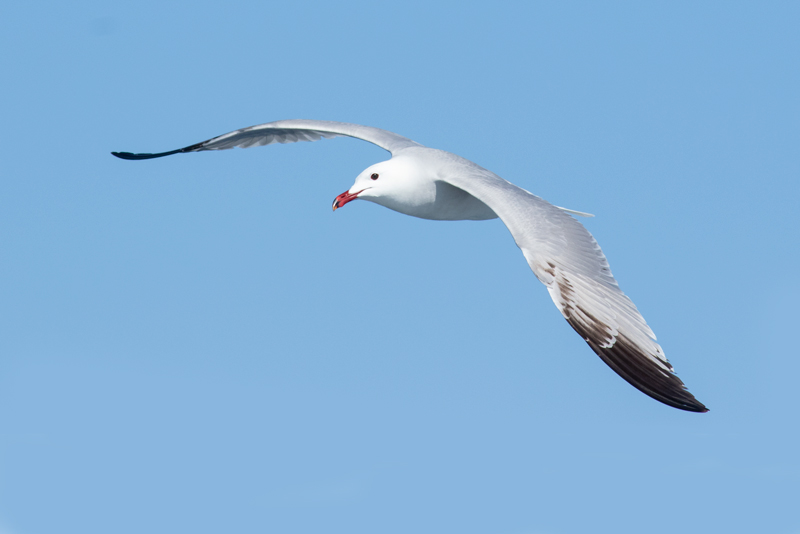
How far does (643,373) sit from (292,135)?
→ 817cm

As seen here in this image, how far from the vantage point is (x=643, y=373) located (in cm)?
743

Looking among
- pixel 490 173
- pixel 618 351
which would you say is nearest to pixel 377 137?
pixel 490 173

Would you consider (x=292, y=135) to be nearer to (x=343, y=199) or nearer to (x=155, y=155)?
(x=155, y=155)

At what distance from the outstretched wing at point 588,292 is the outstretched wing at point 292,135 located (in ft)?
11.3

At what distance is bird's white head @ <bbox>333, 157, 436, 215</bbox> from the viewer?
35.3 feet

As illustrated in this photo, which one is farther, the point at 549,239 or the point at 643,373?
the point at 549,239

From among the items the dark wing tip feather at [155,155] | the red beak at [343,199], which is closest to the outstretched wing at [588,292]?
the red beak at [343,199]

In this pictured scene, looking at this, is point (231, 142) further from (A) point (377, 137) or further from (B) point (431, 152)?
(B) point (431, 152)

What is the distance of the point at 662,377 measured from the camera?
7.36 m

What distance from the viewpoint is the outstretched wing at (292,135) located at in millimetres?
12520

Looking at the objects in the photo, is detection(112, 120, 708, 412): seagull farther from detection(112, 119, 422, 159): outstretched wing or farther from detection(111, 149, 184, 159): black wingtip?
detection(111, 149, 184, 159): black wingtip

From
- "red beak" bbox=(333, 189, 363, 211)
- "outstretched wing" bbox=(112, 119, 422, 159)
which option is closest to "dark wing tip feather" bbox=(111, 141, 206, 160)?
"outstretched wing" bbox=(112, 119, 422, 159)

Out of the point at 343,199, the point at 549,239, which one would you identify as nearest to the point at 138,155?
the point at 343,199

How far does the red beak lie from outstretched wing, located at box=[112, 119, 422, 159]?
1.18 meters
